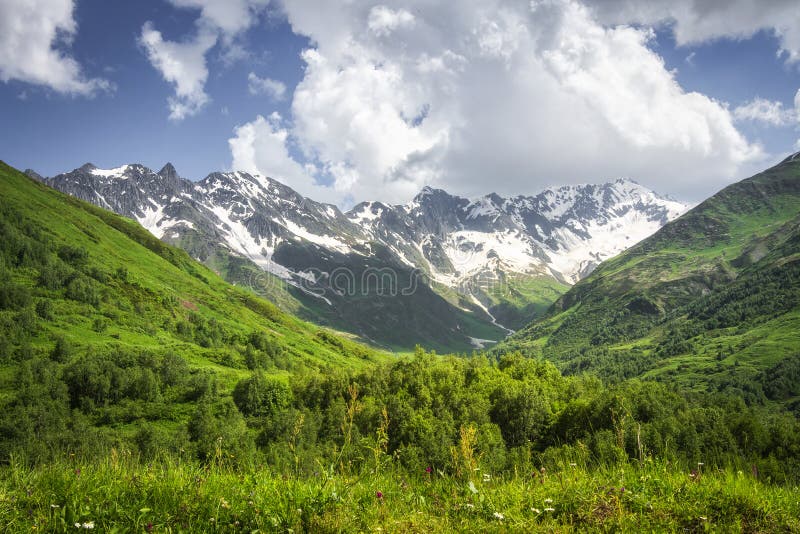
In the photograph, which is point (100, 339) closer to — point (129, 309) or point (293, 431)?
point (129, 309)

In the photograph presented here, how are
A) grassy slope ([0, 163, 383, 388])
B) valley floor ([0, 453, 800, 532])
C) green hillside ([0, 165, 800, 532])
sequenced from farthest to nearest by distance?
grassy slope ([0, 163, 383, 388]), green hillside ([0, 165, 800, 532]), valley floor ([0, 453, 800, 532])

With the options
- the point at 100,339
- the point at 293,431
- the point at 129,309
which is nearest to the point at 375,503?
the point at 293,431

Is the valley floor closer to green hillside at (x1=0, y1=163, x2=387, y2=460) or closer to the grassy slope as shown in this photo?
green hillside at (x1=0, y1=163, x2=387, y2=460)

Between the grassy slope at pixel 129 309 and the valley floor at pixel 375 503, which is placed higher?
the grassy slope at pixel 129 309

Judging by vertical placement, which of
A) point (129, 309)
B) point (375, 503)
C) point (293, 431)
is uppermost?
point (129, 309)

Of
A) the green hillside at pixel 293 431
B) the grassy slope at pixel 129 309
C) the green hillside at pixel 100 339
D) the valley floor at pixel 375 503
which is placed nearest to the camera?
the valley floor at pixel 375 503

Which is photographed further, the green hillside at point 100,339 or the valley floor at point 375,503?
the green hillside at point 100,339

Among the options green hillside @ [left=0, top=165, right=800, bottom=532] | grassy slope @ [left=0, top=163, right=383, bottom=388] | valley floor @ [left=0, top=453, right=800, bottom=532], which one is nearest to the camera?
valley floor @ [left=0, top=453, right=800, bottom=532]

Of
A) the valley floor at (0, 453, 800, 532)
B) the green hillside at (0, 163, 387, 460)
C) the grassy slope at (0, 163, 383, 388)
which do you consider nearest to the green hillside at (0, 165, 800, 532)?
the valley floor at (0, 453, 800, 532)

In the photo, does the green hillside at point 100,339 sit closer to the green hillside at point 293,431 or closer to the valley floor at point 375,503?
the green hillside at point 293,431

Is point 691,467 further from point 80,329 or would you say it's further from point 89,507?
point 80,329

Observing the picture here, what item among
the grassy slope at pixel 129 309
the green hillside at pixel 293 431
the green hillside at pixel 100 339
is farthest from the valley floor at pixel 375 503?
the grassy slope at pixel 129 309

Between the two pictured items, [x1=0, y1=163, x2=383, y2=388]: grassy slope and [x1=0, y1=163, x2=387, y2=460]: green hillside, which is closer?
[x1=0, y1=163, x2=387, y2=460]: green hillside

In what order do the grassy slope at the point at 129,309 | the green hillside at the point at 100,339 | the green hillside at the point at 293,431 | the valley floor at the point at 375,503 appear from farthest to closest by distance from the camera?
the grassy slope at the point at 129,309
the green hillside at the point at 100,339
the green hillside at the point at 293,431
the valley floor at the point at 375,503
